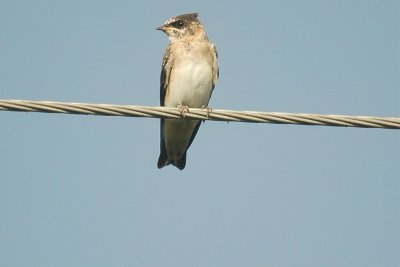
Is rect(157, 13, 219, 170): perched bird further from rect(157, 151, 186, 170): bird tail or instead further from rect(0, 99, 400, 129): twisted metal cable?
rect(0, 99, 400, 129): twisted metal cable

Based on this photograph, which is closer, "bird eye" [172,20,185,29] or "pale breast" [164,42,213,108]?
"pale breast" [164,42,213,108]

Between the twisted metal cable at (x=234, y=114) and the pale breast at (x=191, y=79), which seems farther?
the pale breast at (x=191, y=79)

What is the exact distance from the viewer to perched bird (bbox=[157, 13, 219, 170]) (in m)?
9.87

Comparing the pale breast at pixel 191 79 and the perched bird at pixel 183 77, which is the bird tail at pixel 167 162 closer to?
the perched bird at pixel 183 77

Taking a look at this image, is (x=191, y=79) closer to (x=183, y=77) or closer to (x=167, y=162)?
(x=183, y=77)

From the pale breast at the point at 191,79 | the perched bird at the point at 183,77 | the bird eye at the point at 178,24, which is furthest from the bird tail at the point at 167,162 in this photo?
the bird eye at the point at 178,24

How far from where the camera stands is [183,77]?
990 centimetres

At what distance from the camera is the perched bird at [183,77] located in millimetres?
9867

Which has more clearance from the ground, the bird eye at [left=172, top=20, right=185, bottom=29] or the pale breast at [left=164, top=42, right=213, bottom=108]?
the bird eye at [left=172, top=20, right=185, bottom=29]

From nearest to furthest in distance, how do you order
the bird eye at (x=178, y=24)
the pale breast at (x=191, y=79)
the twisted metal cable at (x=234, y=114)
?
the twisted metal cable at (x=234, y=114) → the pale breast at (x=191, y=79) → the bird eye at (x=178, y=24)

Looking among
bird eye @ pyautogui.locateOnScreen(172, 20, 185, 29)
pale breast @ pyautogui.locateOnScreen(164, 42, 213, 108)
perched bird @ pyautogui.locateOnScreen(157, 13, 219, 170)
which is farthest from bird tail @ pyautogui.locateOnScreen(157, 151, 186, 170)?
bird eye @ pyautogui.locateOnScreen(172, 20, 185, 29)

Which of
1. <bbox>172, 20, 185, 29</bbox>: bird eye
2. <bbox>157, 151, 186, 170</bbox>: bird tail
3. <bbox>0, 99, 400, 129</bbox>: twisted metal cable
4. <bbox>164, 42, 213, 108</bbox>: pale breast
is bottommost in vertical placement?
<bbox>157, 151, 186, 170</bbox>: bird tail

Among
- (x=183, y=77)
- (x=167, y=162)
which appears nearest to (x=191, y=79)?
(x=183, y=77)

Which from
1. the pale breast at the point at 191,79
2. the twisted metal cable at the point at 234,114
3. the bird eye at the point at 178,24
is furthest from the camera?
the bird eye at the point at 178,24
